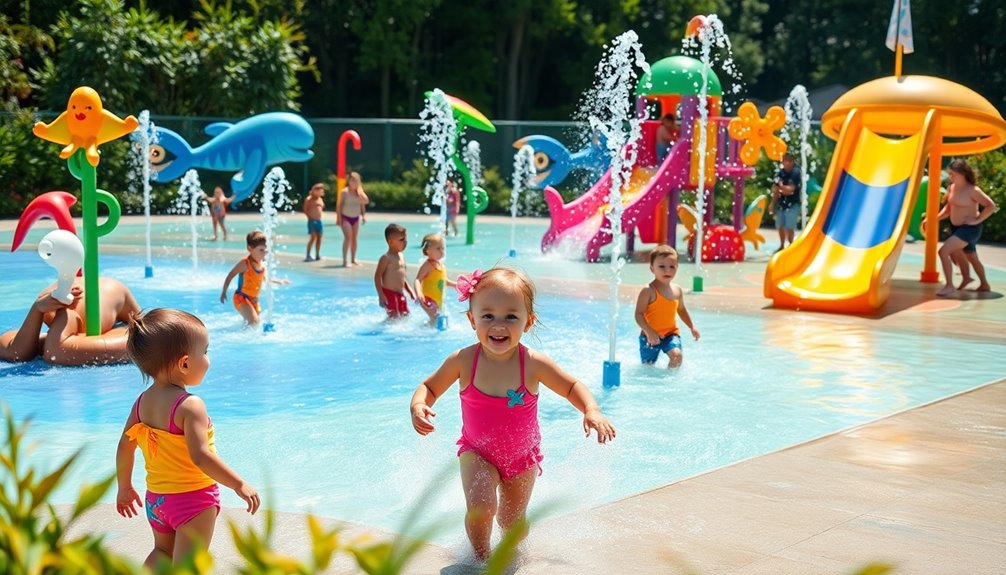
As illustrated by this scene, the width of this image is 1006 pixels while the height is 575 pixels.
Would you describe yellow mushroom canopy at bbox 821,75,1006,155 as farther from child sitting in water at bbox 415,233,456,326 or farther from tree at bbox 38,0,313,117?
tree at bbox 38,0,313,117

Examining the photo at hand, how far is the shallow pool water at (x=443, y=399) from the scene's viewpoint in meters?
6.15

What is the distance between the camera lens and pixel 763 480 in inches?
230

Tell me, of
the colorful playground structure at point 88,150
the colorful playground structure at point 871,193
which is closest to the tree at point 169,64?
the colorful playground structure at point 871,193

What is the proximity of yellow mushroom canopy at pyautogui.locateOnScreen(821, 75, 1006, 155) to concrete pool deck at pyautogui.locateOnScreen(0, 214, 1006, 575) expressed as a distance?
7919 mm

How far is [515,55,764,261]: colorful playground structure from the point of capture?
1791 centimetres

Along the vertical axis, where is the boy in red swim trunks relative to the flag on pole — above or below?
below

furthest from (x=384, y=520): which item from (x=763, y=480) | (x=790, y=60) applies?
(x=790, y=60)

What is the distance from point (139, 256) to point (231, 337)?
763cm

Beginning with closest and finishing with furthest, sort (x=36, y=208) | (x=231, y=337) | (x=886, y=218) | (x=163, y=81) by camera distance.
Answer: (x=36, y=208) < (x=231, y=337) < (x=886, y=218) < (x=163, y=81)

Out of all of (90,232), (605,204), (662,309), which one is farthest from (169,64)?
(662,309)

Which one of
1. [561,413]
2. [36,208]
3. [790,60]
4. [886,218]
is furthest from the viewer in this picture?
[790,60]

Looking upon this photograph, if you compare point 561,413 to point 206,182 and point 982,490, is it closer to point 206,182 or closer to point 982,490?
point 982,490

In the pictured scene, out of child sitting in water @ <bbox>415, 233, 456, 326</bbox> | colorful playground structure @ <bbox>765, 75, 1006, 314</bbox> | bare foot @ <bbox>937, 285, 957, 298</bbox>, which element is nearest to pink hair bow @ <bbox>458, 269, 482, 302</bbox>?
child sitting in water @ <bbox>415, 233, 456, 326</bbox>

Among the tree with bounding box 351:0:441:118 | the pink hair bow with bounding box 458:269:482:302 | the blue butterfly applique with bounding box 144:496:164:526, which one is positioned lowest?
the blue butterfly applique with bounding box 144:496:164:526
